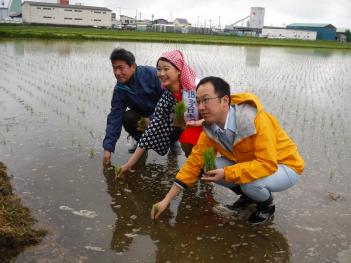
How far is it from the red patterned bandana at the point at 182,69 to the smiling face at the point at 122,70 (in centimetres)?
65

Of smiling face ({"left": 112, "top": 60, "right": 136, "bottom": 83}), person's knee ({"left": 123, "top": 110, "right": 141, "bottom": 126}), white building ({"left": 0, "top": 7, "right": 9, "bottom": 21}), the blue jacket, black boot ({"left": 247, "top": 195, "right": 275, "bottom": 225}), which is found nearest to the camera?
black boot ({"left": 247, "top": 195, "right": 275, "bottom": 225})

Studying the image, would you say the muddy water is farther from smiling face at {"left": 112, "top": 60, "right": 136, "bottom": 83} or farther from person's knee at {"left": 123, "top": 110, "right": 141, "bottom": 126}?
smiling face at {"left": 112, "top": 60, "right": 136, "bottom": 83}

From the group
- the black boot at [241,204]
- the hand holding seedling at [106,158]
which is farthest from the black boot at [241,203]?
the hand holding seedling at [106,158]

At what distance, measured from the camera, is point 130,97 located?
4.55 meters

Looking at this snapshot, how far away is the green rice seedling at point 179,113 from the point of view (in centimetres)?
367

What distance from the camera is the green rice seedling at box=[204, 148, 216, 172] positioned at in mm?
2963

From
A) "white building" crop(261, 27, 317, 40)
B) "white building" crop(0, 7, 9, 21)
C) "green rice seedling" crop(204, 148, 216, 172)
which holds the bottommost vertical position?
"green rice seedling" crop(204, 148, 216, 172)

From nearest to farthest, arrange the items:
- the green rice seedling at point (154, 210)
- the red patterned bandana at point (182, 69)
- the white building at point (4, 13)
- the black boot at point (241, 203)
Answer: the green rice seedling at point (154, 210)
the black boot at point (241, 203)
the red patterned bandana at point (182, 69)
the white building at point (4, 13)

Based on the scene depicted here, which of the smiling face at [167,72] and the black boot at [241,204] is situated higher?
the smiling face at [167,72]

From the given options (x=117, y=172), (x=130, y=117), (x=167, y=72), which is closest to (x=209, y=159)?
(x=167, y=72)

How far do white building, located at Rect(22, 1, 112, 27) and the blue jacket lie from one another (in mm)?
70810

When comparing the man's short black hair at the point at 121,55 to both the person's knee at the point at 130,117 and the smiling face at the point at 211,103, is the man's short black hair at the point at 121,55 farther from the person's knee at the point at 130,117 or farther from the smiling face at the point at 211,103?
the smiling face at the point at 211,103

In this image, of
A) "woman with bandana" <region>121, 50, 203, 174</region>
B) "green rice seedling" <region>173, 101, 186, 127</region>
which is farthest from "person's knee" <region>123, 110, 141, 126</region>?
"green rice seedling" <region>173, 101, 186, 127</region>

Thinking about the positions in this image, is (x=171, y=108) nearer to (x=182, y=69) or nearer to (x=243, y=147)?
(x=182, y=69)
